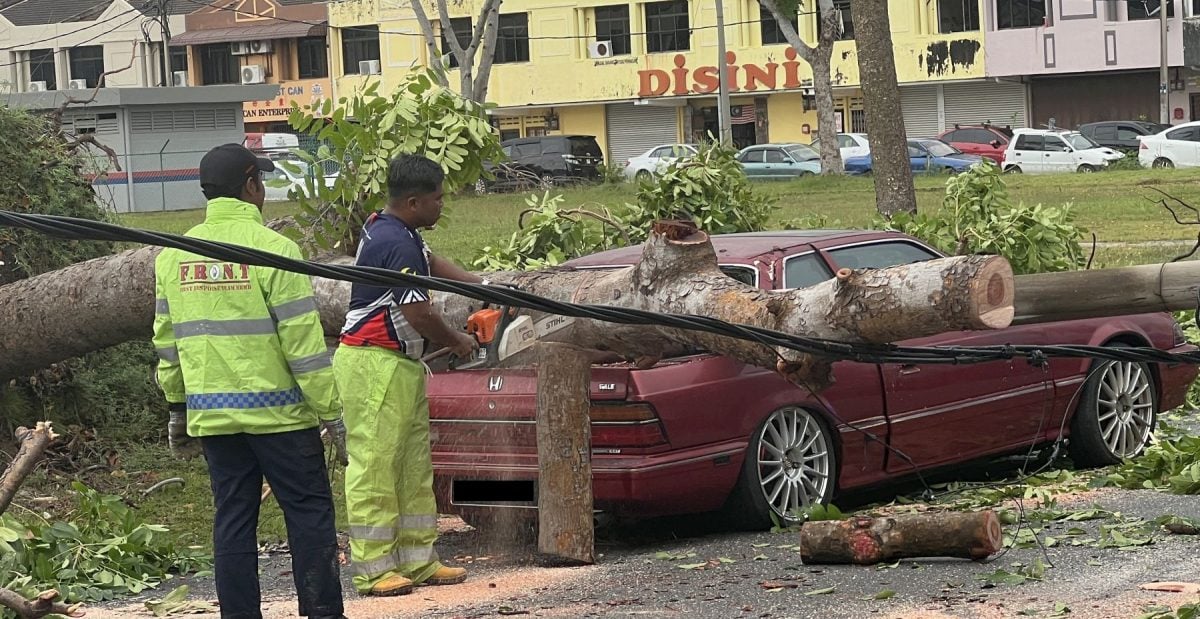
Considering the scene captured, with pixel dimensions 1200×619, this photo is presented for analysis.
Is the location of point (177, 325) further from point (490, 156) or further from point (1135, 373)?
point (1135, 373)

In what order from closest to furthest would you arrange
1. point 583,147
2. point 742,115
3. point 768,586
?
point 768,586 < point 583,147 < point 742,115

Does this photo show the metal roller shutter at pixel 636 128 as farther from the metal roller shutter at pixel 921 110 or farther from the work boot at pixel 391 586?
the work boot at pixel 391 586

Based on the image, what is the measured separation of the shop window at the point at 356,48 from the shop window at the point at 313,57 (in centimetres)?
132

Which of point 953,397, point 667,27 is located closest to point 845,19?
point 667,27

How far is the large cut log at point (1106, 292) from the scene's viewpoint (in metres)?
5.75

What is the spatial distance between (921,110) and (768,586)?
47818mm

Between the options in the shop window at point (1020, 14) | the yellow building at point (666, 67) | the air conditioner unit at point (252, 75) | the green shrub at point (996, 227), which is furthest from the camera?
the air conditioner unit at point (252, 75)

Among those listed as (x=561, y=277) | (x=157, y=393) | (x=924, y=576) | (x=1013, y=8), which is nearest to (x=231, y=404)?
(x=561, y=277)

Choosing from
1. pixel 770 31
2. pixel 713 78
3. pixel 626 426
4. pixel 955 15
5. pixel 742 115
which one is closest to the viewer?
pixel 626 426

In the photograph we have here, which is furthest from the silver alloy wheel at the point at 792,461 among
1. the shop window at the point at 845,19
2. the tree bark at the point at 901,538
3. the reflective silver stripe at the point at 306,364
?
the shop window at the point at 845,19

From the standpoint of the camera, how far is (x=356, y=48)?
61.1 metres

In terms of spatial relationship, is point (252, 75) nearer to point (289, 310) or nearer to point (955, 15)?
point (955, 15)

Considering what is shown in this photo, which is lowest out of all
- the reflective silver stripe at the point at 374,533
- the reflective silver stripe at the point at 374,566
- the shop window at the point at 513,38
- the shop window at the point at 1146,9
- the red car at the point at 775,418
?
the reflective silver stripe at the point at 374,566

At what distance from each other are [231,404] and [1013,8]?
48.1 meters
